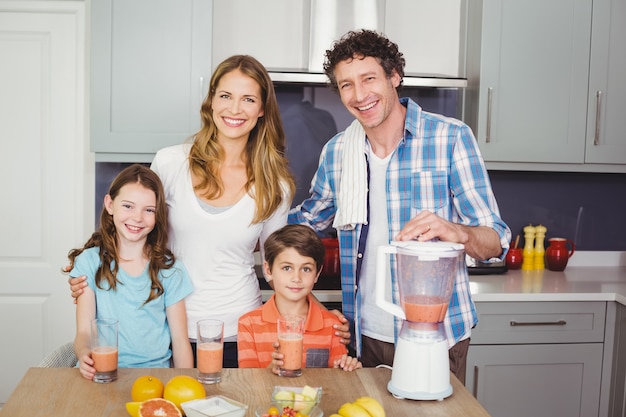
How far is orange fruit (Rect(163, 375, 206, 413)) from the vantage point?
1.47m

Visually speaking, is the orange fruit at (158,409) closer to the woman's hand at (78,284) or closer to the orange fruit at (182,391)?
the orange fruit at (182,391)

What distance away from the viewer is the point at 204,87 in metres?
2.90

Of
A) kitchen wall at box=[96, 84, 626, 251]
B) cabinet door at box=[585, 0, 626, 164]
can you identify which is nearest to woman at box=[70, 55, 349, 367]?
kitchen wall at box=[96, 84, 626, 251]

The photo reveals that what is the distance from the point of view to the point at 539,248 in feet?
11.4

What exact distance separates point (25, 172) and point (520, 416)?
8.35 feet

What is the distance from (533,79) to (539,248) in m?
0.86

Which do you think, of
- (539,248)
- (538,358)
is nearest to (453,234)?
(538,358)

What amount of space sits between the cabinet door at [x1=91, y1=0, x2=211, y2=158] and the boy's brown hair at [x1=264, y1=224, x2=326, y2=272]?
957mm

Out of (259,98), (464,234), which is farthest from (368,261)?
(259,98)

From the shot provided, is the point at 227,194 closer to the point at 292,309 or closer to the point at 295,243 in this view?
the point at 295,243

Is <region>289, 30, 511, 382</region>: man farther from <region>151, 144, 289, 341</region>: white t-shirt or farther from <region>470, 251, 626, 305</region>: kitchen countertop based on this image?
<region>470, 251, 626, 305</region>: kitchen countertop

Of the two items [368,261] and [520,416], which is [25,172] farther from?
[520,416]

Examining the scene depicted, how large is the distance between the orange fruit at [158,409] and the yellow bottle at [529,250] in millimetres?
2420

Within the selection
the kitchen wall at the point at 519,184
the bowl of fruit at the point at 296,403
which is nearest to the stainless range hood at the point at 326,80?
the kitchen wall at the point at 519,184
